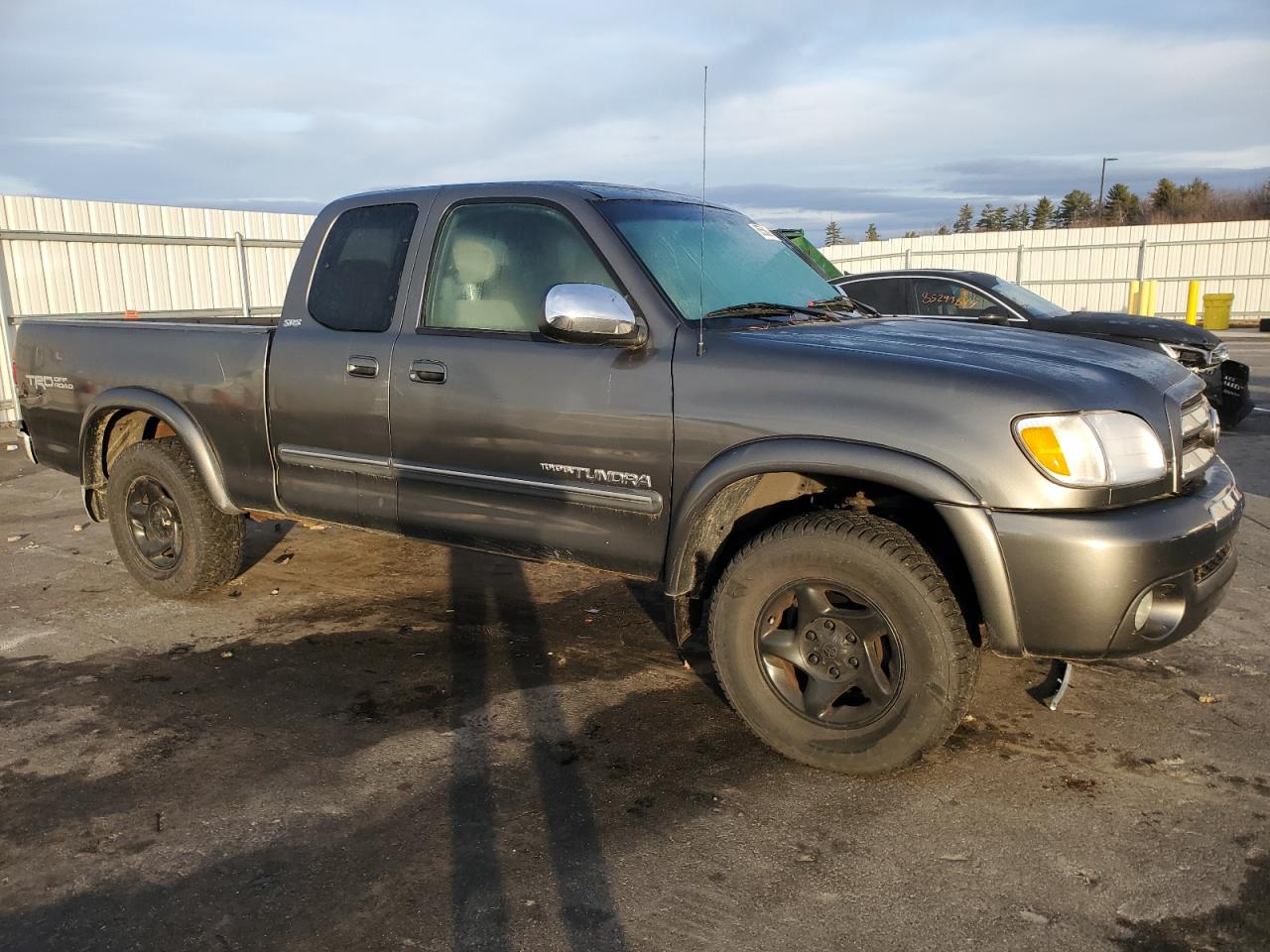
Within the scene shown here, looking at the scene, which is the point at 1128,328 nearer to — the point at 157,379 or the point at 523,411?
the point at 523,411

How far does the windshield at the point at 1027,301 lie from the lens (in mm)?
9406

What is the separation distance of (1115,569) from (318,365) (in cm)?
320

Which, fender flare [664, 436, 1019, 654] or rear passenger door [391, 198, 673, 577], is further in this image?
rear passenger door [391, 198, 673, 577]

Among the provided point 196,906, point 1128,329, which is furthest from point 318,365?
point 1128,329

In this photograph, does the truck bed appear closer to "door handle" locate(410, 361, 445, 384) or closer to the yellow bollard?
"door handle" locate(410, 361, 445, 384)

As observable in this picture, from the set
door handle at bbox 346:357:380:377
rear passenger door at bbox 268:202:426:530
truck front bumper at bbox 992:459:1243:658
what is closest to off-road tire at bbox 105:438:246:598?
rear passenger door at bbox 268:202:426:530

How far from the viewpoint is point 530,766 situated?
3455 millimetres

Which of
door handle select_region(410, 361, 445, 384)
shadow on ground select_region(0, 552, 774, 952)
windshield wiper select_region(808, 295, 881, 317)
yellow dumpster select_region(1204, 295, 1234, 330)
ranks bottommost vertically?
shadow on ground select_region(0, 552, 774, 952)

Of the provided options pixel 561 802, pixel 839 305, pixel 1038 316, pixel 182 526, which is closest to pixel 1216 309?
pixel 1038 316

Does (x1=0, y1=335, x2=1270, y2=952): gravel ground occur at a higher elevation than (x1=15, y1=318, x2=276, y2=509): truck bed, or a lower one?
lower

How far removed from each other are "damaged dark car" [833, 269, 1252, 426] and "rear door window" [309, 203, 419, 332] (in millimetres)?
5218

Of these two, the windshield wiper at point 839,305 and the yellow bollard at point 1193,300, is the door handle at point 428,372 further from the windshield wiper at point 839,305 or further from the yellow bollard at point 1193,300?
the yellow bollard at point 1193,300

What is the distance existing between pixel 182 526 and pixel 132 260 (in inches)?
355

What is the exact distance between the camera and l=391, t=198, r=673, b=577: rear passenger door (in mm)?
3646
